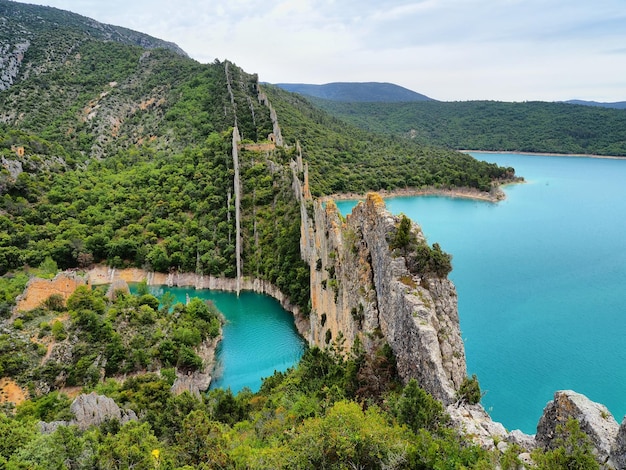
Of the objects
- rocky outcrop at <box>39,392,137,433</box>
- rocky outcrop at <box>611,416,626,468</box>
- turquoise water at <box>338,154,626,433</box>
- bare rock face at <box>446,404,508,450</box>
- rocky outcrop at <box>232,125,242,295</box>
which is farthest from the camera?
rocky outcrop at <box>232,125,242,295</box>

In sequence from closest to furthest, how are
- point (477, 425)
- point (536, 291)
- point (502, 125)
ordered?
1. point (477, 425)
2. point (536, 291)
3. point (502, 125)

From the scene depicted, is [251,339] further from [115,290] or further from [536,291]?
[536,291]

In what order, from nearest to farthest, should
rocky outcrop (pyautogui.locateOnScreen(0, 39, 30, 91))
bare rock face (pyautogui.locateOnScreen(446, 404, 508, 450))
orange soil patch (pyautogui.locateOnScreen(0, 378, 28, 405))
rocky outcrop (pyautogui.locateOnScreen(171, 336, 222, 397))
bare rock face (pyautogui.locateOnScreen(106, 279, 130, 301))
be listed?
bare rock face (pyautogui.locateOnScreen(446, 404, 508, 450)) < orange soil patch (pyautogui.locateOnScreen(0, 378, 28, 405)) < rocky outcrop (pyautogui.locateOnScreen(171, 336, 222, 397)) < bare rock face (pyautogui.locateOnScreen(106, 279, 130, 301)) < rocky outcrop (pyautogui.locateOnScreen(0, 39, 30, 91))

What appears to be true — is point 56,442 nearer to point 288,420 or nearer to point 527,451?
point 288,420

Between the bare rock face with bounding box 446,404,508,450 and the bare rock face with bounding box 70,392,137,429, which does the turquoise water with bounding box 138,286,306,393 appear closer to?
the bare rock face with bounding box 70,392,137,429

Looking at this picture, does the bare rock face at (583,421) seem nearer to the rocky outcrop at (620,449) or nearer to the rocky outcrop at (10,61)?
the rocky outcrop at (620,449)

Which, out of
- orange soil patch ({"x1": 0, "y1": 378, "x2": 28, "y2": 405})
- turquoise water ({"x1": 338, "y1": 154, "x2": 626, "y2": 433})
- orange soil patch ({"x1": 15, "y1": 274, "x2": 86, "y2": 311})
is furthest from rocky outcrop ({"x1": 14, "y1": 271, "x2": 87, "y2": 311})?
turquoise water ({"x1": 338, "y1": 154, "x2": 626, "y2": 433})

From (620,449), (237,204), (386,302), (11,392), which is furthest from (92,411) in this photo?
(237,204)
